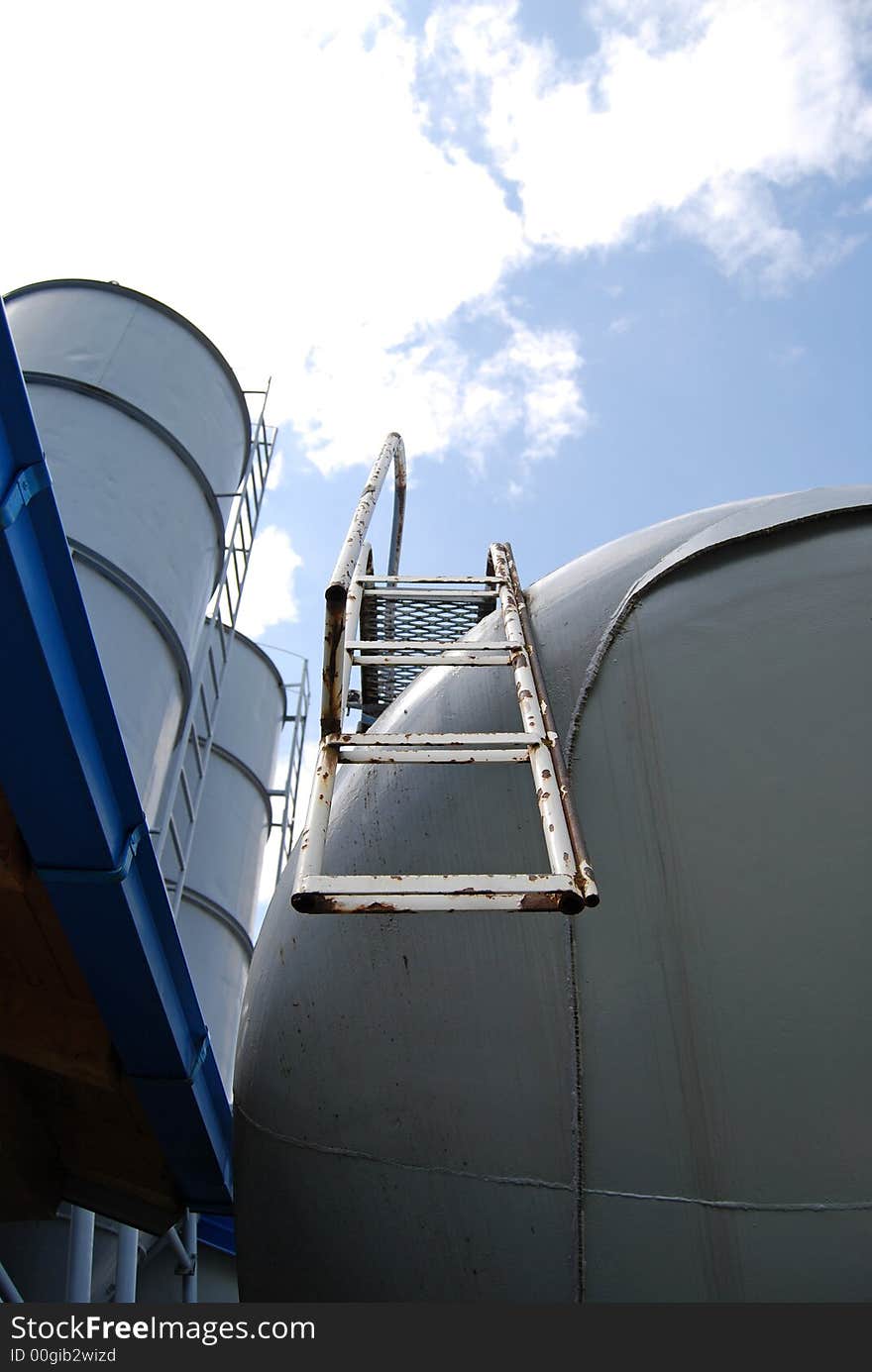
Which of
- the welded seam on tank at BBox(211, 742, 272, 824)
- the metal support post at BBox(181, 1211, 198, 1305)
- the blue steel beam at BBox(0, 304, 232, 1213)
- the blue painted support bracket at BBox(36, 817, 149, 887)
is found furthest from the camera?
the welded seam on tank at BBox(211, 742, 272, 824)

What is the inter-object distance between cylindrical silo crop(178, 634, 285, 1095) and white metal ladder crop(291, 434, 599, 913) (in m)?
6.06

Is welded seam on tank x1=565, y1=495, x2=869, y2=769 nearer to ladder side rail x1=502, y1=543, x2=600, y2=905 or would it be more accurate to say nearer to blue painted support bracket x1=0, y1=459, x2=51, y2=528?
ladder side rail x1=502, y1=543, x2=600, y2=905

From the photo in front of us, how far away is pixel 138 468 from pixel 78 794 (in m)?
4.73

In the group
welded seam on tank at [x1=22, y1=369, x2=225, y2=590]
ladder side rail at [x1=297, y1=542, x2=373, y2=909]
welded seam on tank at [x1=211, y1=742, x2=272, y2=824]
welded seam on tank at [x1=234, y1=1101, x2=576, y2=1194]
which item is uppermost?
welded seam on tank at [x1=22, y1=369, x2=225, y2=590]

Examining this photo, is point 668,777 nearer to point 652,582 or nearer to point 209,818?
point 652,582

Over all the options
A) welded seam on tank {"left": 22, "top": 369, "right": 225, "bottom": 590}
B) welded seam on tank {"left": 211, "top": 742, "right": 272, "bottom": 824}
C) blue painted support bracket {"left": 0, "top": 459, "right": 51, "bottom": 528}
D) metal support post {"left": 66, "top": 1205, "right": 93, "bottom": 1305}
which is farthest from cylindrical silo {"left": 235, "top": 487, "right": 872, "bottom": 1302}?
welded seam on tank {"left": 211, "top": 742, "right": 272, "bottom": 824}

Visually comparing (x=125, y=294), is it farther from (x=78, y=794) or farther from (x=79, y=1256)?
(x=79, y=1256)

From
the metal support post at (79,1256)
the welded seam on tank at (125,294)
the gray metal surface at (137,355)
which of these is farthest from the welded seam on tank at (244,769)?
the metal support post at (79,1256)

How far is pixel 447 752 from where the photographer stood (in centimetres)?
276

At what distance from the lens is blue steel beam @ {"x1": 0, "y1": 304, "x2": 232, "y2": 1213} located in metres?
2.80

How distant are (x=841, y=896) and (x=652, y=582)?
1165 millimetres

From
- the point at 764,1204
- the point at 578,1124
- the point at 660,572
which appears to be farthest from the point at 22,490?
the point at 764,1204

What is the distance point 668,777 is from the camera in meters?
2.88

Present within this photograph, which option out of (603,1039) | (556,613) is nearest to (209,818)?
(556,613)
